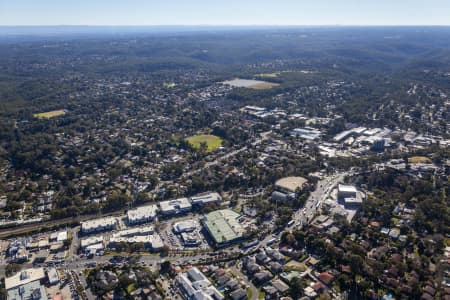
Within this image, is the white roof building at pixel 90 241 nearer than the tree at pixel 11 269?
No

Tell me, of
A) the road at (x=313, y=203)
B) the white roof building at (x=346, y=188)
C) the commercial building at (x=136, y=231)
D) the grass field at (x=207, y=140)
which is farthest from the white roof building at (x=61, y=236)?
the white roof building at (x=346, y=188)

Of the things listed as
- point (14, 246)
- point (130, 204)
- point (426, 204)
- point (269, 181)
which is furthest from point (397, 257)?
point (14, 246)

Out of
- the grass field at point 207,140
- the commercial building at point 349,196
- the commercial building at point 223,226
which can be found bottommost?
the grass field at point 207,140

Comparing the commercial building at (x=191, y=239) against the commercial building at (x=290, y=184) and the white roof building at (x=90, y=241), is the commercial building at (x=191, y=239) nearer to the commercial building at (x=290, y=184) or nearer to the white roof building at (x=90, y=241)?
the white roof building at (x=90, y=241)

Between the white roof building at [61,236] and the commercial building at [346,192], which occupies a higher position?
the commercial building at [346,192]

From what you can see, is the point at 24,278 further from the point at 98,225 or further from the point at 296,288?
the point at 296,288

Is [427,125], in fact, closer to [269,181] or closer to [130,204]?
[269,181]
